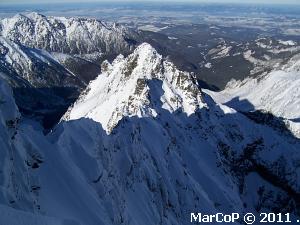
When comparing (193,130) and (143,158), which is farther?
(193,130)

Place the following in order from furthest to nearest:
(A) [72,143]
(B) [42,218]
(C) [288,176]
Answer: (C) [288,176]
(A) [72,143]
(B) [42,218]

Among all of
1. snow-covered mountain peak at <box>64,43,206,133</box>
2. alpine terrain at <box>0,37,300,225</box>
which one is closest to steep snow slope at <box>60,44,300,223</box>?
snow-covered mountain peak at <box>64,43,206,133</box>

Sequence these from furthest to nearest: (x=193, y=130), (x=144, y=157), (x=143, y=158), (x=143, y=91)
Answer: (x=193, y=130)
(x=143, y=91)
(x=144, y=157)
(x=143, y=158)

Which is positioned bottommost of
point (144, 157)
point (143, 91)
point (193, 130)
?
A: point (193, 130)

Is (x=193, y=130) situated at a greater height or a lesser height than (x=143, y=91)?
lesser

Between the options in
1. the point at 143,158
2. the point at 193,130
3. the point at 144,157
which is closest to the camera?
the point at 143,158

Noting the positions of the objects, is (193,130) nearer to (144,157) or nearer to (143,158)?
(144,157)

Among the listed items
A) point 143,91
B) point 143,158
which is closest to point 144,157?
point 143,158

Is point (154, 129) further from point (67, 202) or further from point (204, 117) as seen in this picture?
point (67, 202)

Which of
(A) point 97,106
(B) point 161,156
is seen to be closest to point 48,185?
(B) point 161,156
